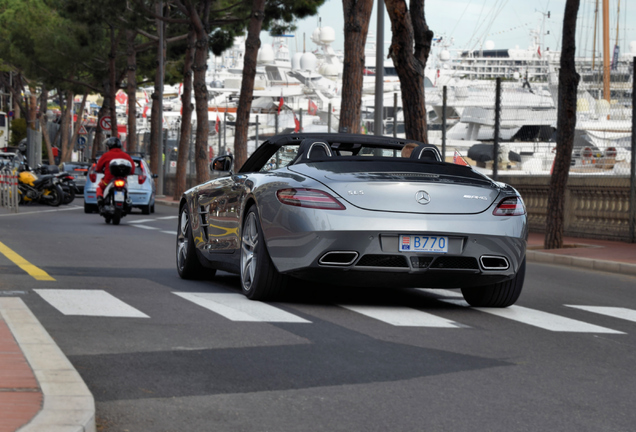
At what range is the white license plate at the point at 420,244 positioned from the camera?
7.93 meters

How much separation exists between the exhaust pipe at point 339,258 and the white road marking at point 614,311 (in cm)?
234

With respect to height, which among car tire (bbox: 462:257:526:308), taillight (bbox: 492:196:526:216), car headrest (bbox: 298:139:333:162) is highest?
car headrest (bbox: 298:139:333:162)

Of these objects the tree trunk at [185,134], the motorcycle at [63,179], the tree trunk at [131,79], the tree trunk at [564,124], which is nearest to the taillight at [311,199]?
the tree trunk at [564,124]

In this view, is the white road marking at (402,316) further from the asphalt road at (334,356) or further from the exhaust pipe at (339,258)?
the exhaust pipe at (339,258)

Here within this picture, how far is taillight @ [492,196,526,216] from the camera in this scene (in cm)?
825

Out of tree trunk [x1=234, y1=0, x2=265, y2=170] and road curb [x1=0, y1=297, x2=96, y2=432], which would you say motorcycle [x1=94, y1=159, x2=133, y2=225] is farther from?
road curb [x1=0, y1=297, x2=96, y2=432]

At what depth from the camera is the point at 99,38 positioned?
180ft

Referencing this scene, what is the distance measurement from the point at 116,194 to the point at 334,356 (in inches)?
620

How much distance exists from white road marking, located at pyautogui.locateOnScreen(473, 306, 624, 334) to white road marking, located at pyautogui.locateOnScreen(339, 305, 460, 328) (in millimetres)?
636

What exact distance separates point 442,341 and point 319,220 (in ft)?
4.76

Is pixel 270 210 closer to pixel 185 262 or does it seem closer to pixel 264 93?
pixel 185 262

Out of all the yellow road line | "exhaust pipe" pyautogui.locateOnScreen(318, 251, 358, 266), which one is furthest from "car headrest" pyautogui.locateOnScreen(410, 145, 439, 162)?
the yellow road line

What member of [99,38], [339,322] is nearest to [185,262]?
[339,322]

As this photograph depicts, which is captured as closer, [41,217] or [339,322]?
[339,322]
